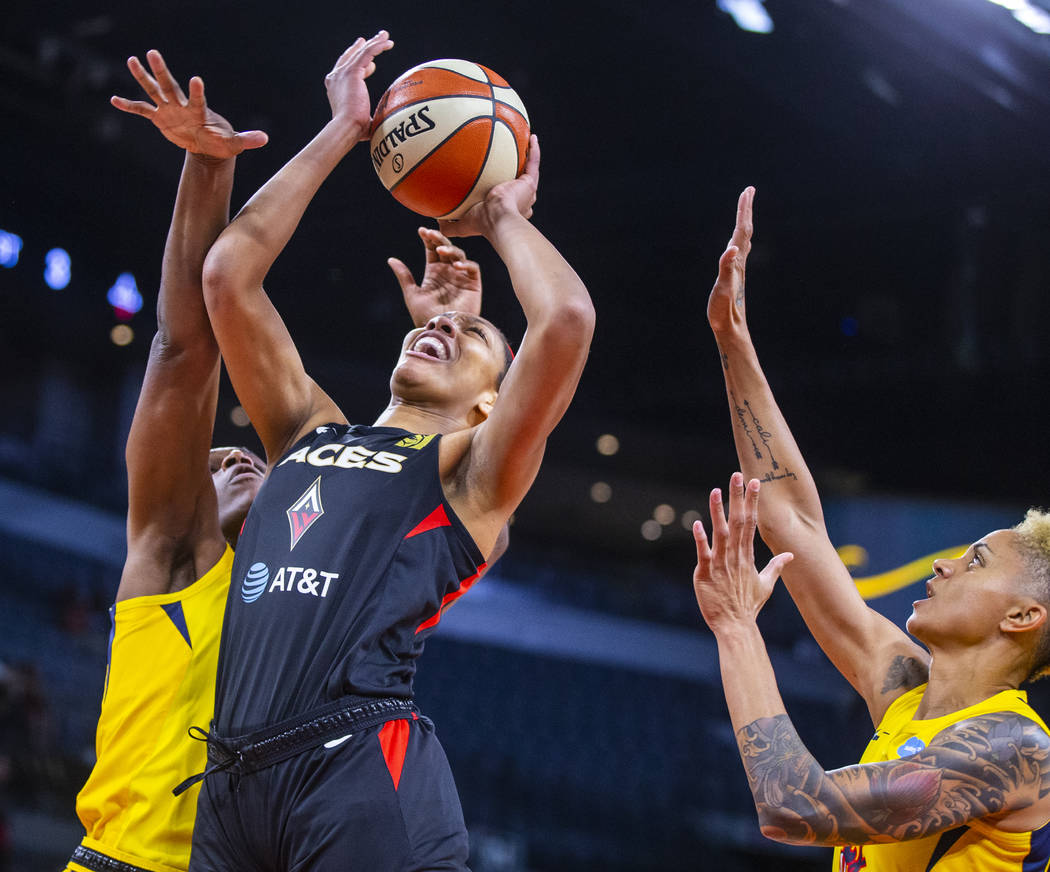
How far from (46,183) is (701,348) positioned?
8524 mm

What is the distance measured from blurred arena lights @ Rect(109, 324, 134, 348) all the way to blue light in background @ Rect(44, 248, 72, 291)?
108 cm

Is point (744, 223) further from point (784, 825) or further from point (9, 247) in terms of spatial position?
point (9, 247)

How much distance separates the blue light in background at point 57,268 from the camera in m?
14.3

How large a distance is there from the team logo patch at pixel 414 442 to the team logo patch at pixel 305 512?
0.21 m

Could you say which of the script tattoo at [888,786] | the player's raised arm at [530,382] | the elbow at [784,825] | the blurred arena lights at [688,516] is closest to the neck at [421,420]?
the player's raised arm at [530,382]

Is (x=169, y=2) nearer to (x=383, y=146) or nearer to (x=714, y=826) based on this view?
(x=383, y=146)

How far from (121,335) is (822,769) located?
53.1 feet

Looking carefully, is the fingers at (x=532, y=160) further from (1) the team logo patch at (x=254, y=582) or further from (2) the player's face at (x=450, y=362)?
(1) the team logo patch at (x=254, y=582)

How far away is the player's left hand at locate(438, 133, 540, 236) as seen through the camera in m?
2.63

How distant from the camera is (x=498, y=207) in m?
2.63

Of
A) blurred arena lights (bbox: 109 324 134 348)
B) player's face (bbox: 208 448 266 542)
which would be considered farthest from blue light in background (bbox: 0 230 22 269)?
player's face (bbox: 208 448 266 542)

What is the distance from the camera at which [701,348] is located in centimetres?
Answer: 1441

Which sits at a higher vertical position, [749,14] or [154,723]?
[749,14]

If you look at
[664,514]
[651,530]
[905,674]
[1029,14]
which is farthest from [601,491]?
[905,674]
